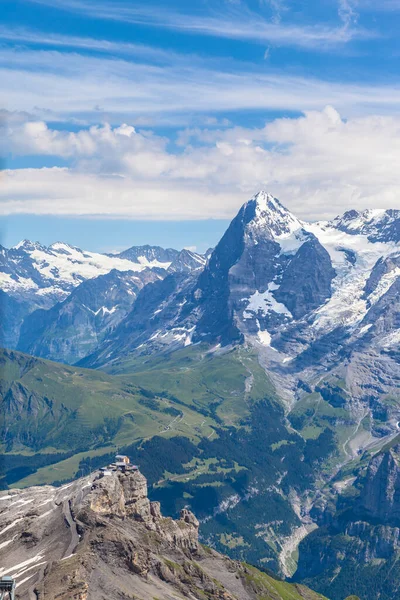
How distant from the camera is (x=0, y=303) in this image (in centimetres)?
11512

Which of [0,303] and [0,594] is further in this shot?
[0,594]

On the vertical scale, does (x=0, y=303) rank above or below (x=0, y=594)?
above

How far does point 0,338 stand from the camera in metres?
115

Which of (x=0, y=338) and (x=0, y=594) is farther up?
(x=0, y=338)

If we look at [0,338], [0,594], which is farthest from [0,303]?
[0,594]

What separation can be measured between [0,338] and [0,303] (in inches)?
178

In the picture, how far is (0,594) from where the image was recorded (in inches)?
6265

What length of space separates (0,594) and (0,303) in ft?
225

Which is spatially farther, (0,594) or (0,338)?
(0,594)

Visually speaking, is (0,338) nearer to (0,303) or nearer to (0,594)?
(0,303)

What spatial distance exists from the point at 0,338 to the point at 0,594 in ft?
214
